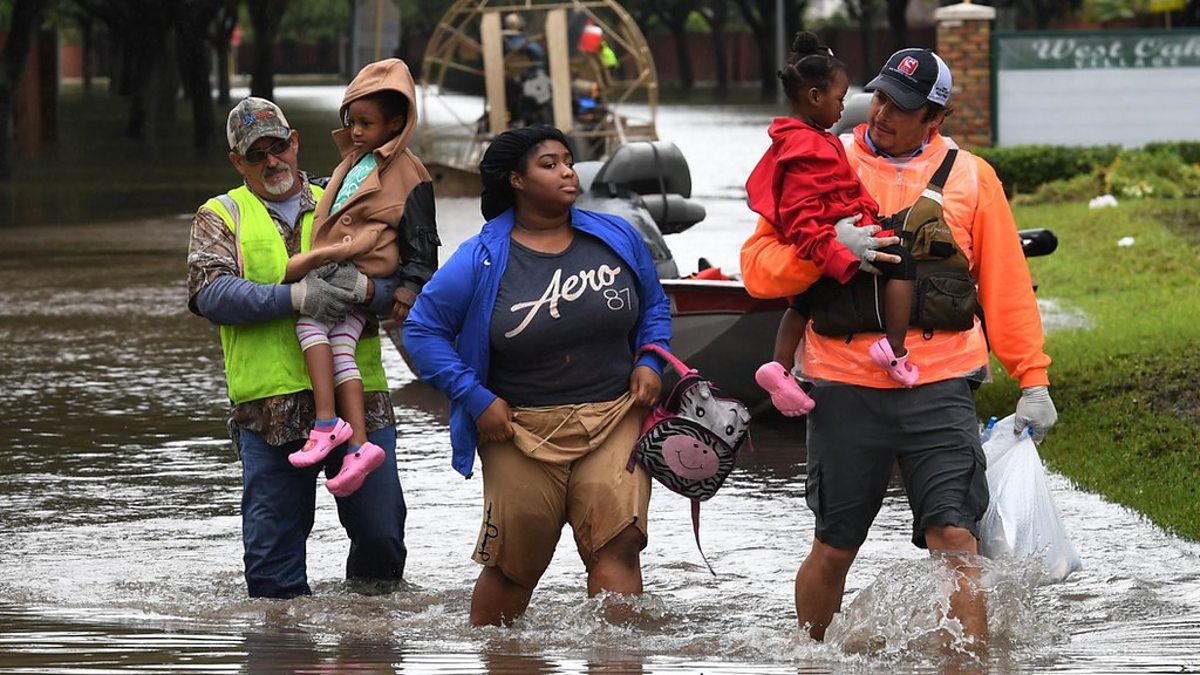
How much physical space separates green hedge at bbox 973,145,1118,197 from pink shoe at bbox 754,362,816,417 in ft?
55.1

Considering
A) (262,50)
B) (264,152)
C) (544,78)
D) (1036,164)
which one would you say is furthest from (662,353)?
(262,50)

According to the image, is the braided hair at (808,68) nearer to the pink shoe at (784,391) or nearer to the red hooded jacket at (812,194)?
the red hooded jacket at (812,194)

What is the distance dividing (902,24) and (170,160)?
1113 inches

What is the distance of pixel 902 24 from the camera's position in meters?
56.9

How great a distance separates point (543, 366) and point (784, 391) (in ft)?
2.36

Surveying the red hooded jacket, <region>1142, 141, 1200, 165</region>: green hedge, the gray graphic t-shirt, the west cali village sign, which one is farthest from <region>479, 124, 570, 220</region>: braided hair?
the west cali village sign

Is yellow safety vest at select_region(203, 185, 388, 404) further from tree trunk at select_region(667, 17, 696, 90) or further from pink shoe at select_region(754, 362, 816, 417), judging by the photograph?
tree trunk at select_region(667, 17, 696, 90)

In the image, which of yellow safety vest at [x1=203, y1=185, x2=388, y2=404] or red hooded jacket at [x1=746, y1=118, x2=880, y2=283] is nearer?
red hooded jacket at [x1=746, y1=118, x2=880, y2=283]

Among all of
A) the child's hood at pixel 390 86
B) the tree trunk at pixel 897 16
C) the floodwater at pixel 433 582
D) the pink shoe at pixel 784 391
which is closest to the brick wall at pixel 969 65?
the floodwater at pixel 433 582

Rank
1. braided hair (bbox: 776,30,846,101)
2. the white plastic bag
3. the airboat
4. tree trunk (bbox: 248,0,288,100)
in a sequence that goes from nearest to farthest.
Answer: braided hair (bbox: 776,30,846,101) < the white plastic bag < the airboat < tree trunk (bbox: 248,0,288,100)

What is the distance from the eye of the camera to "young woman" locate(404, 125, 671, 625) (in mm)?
5648

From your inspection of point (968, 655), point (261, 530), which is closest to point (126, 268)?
point (261, 530)

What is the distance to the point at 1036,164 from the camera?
22.0 m

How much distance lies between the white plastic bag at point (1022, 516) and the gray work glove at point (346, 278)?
192cm
